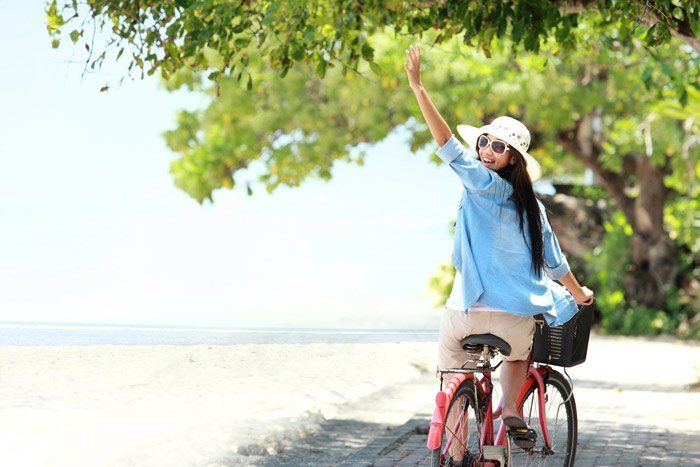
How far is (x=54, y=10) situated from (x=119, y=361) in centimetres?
370

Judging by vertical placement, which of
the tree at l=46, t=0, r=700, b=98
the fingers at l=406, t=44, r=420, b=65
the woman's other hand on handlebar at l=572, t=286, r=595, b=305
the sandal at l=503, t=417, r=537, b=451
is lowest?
the sandal at l=503, t=417, r=537, b=451

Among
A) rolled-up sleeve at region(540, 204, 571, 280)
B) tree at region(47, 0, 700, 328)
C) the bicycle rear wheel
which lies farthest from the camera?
tree at region(47, 0, 700, 328)

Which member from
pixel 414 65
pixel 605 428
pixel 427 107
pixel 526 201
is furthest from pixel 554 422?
pixel 605 428

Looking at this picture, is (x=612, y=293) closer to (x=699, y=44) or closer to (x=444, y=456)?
(x=699, y=44)

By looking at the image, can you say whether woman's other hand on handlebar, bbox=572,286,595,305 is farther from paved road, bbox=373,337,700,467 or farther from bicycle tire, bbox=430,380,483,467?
paved road, bbox=373,337,700,467

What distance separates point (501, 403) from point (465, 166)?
4.15 ft

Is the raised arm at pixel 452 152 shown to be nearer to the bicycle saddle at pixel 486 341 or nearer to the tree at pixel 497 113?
the bicycle saddle at pixel 486 341

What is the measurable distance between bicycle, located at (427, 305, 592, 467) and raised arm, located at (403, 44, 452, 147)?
2.96 feet

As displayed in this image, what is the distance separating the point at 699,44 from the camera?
9008 millimetres

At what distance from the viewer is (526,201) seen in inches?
215

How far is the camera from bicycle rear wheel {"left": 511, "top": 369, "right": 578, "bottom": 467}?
606 cm

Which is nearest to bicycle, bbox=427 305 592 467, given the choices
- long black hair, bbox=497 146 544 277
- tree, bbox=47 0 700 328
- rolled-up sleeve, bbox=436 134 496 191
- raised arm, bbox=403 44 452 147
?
long black hair, bbox=497 146 544 277

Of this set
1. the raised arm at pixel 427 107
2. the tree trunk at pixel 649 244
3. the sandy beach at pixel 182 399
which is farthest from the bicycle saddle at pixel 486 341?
the tree trunk at pixel 649 244

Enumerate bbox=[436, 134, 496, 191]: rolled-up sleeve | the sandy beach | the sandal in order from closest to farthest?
bbox=[436, 134, 496, 191]: rolled-up sleeve < the sandal < the sandy beach
